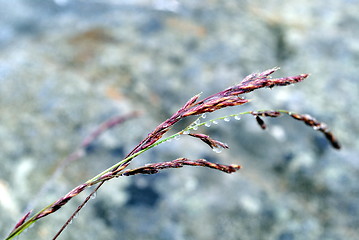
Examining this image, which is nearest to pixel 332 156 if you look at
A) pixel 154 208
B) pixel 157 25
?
pixel 154 208

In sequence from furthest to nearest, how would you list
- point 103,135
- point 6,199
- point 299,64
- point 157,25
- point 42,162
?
point 157,25
point 299,64
point 103,135
point 42,162
point 6,199

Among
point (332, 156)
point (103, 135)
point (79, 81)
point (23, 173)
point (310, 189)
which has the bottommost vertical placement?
point (310, 189)

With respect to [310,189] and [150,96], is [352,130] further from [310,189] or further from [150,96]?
[150,96]

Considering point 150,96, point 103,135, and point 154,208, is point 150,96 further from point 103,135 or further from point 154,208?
point 154,208

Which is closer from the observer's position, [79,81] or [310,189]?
[310,189]

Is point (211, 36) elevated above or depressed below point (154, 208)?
above

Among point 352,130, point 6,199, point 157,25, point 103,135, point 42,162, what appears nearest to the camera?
point 6,199
